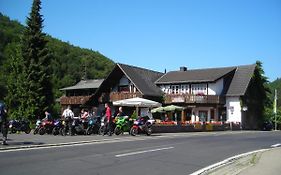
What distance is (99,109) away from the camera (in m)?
58.2

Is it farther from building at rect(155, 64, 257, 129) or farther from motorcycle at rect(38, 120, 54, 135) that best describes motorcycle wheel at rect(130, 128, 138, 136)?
building at rect(155, 64, 257, 129)

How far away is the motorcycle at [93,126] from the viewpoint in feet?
83.6

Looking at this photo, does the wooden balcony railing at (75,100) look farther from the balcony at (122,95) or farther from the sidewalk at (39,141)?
the sidewalk at (39,141)

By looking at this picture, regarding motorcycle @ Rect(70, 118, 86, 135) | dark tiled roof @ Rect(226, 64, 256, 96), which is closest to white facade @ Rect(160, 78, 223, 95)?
dark tiled roof @ Rect(226, 64, 256, 96)

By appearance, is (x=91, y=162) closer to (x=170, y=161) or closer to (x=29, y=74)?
(x=170, y=161)

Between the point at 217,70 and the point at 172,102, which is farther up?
the point at 217,70

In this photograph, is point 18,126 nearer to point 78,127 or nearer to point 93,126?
A: point 78,127

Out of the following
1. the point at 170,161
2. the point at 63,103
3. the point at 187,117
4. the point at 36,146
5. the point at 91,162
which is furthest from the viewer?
the point at 63,103

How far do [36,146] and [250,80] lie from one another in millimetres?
45837

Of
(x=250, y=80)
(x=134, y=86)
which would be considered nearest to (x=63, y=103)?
(x=134, y=86)

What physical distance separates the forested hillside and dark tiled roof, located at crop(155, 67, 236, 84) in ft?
82.8

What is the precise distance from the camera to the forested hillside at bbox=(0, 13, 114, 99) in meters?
74.1

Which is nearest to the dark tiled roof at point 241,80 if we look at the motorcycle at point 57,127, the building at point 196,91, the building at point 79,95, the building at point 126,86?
the building at point 196,91

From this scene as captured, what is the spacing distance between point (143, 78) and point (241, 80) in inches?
555
